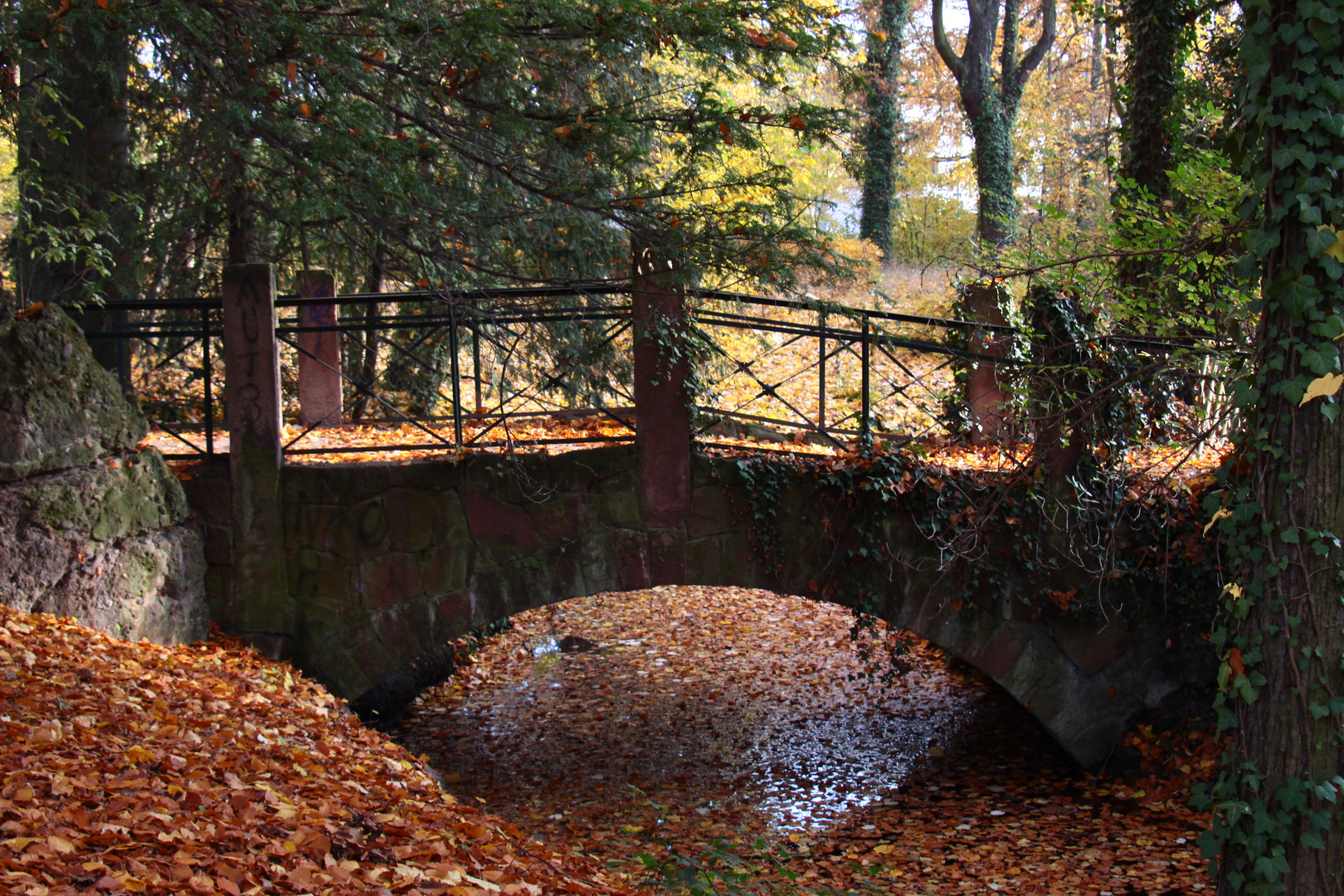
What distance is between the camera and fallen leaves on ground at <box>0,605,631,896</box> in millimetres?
2842

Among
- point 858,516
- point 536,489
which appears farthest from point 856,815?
point 536,489

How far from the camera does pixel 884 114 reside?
54.5 ft

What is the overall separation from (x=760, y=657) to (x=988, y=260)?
5038mm

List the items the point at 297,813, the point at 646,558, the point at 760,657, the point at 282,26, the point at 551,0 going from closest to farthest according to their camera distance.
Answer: the point at 297,813, the point at 282,26, the point at 551,0, the point at 646,558, the point at 760,657

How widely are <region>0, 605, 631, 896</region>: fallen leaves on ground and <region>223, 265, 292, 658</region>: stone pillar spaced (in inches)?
33.5

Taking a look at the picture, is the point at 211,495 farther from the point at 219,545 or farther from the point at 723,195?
the point at 723,195

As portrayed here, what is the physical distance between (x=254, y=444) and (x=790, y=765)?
4.39 m

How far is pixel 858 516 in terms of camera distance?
6.19 metres

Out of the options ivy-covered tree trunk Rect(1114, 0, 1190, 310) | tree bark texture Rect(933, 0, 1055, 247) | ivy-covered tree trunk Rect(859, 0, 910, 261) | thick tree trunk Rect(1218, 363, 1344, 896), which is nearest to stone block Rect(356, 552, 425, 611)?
thick tree trunk Rect(1218, 363, 1344, 896)

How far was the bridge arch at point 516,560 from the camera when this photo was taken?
6141mm

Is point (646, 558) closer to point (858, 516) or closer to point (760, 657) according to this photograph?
point (858, 516)

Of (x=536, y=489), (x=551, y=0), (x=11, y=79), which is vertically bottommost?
(x=536, y=489)

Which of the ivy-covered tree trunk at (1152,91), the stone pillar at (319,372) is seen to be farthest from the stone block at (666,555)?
the ivy-covered tree trunk at (1152,91)

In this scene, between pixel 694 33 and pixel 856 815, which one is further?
pixel 856 815
